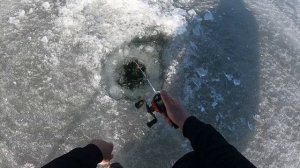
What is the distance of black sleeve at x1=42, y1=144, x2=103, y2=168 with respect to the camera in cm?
170

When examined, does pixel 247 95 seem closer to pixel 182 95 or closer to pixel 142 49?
pixel 182 95

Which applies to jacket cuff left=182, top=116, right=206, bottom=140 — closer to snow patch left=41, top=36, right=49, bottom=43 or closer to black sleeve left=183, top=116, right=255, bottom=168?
black sleeve left=183, top=116, right=255, bottom=168

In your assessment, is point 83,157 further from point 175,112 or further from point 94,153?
point 175,112

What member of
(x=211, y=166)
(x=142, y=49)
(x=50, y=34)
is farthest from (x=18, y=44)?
(x=211, y=166)

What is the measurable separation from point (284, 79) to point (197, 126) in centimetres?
126

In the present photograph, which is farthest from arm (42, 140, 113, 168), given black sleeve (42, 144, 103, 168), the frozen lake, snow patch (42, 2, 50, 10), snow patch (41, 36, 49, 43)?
snow patch (42, 2, 50, 10)

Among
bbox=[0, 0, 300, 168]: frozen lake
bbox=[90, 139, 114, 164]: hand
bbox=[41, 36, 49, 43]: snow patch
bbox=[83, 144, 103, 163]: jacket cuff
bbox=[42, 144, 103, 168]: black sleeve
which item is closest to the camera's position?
bbox=[42, 144, 103, 168]: black sleeve

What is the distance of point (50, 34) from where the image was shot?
2.61 m

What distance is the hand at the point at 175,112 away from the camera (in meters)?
1.90

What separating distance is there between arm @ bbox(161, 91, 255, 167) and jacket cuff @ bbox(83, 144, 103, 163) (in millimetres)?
467

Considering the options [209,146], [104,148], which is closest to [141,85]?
[104,148]

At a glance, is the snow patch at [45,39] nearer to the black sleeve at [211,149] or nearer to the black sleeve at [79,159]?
the black sleeve at [79,159]

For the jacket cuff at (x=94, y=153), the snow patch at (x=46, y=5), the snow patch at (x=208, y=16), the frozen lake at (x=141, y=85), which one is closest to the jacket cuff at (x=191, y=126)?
the jacket cuff at (x=94, y=153)

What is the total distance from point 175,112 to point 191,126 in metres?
0.18
